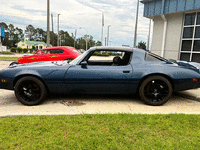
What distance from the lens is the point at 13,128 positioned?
2467 millimetres

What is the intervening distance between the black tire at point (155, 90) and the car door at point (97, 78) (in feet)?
1.21

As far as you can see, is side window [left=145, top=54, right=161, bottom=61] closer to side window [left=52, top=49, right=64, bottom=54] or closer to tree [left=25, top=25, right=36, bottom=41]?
side window [left=52, top=49, right=64, bottom=54]

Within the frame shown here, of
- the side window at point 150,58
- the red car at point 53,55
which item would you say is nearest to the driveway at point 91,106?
the side window at point 150,58

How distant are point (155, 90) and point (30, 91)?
2787mm

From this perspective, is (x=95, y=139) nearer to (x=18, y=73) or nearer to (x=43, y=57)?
(x=18, y=73)

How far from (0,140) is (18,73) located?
174 centimetres

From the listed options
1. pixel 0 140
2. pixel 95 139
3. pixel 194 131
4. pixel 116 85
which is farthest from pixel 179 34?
pixel 0 140

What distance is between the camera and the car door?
12.0ft

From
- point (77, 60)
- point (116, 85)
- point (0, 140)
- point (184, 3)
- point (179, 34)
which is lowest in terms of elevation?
point (0, 140)

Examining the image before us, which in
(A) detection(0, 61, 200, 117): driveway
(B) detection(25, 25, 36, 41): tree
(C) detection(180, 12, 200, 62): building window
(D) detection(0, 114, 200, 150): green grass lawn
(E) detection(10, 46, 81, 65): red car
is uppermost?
(B) detection(25, 25, 36, 41): tree

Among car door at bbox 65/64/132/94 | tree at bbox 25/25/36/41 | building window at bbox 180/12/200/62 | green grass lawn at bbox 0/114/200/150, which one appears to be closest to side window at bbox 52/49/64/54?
car door at bbox 65/64/132/94

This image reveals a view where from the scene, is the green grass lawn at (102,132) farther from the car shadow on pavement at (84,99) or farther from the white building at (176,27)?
the white building at (176,27)

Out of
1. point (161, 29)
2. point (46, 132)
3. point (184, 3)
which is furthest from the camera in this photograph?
point (161, 29)

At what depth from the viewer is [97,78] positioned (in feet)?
12.0
